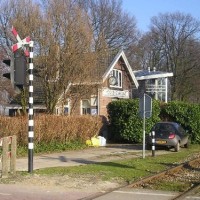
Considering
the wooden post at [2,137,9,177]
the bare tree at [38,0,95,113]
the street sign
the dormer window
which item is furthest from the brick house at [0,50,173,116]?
the wooden post at [2,137,9,177]

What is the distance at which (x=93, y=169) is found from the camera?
1514 cm

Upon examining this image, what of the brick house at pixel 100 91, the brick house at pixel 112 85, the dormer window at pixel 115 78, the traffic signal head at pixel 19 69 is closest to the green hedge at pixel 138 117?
the brick house at pixel 100 91

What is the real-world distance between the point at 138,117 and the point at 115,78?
13052 millimetres

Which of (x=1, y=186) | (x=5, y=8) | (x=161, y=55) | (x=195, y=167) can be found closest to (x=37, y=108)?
(x=5, y=8)

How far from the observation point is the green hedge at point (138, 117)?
29344mm

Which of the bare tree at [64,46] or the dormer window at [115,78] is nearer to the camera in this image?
the bare tree at [64,46]

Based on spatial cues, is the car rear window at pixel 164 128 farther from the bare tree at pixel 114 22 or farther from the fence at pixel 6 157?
the bare tree at pixel 114 22

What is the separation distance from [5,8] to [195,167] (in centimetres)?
2293

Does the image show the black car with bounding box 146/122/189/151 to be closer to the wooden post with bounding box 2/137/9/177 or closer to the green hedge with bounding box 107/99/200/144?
the green hedge with bounding box 107/99/200/144

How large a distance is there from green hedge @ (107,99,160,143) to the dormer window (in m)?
10.00

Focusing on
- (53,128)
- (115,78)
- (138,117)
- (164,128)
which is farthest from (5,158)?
(115,78)

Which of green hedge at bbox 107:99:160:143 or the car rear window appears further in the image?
green hedge at bbox 107:99:160:143

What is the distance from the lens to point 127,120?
29.5 meters

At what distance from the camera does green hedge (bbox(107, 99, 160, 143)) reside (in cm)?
2928
